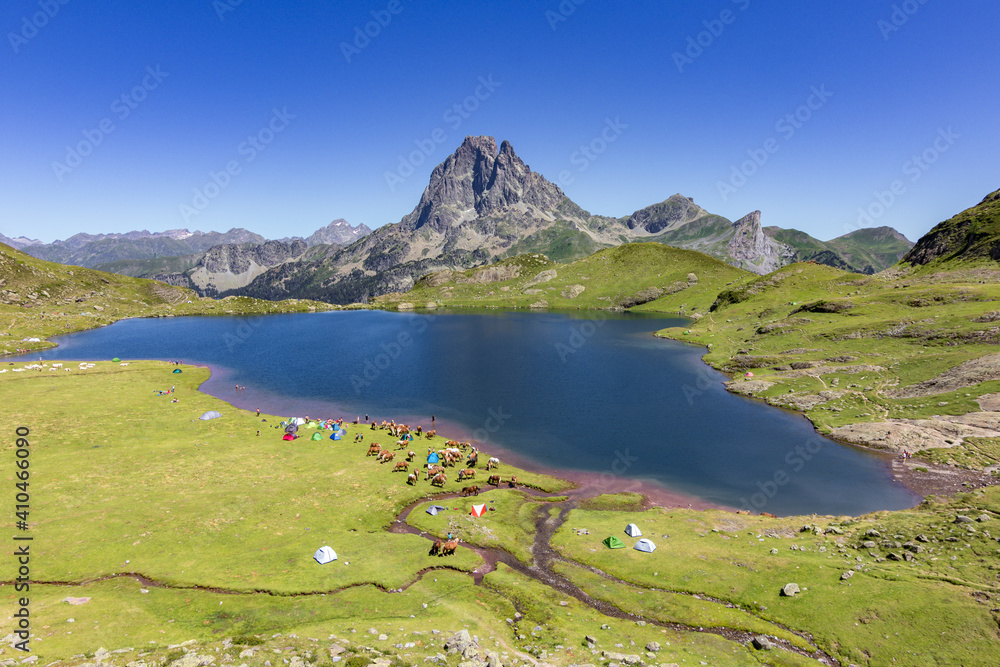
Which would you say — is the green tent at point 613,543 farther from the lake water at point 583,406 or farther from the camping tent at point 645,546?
the lake water at point 583,406

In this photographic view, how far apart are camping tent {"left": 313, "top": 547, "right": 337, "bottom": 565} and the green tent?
2442 cm

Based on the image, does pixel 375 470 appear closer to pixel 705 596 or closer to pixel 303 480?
pixel 303 480

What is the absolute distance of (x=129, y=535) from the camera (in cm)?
3672

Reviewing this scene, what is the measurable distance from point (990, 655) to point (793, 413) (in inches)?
2539

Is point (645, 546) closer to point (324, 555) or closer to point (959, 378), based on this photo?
point (324, 555)

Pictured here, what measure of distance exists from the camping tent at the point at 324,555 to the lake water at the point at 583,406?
33203mm

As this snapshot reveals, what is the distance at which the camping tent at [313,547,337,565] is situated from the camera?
34344 mm

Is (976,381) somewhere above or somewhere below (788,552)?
above

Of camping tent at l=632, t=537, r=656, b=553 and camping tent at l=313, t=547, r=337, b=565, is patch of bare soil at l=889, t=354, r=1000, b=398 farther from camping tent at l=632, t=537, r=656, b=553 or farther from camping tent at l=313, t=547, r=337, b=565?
camping tent at l=313, t=547, r=337, b=565

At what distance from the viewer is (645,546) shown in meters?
38.3

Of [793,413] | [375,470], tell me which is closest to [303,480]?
[375,470]

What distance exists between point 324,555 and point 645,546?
92.4 feet

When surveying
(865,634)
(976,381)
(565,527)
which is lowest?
(565,527)

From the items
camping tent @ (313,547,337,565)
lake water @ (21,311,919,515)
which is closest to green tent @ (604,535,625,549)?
lake water @ (21,311,919,515)
